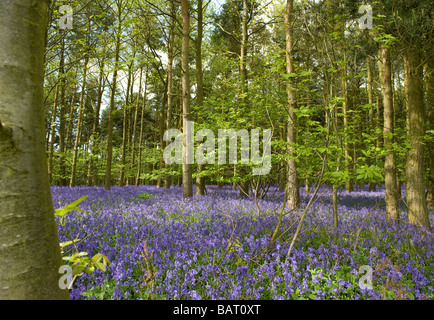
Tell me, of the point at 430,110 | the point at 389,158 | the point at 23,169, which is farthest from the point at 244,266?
the point at 430,110

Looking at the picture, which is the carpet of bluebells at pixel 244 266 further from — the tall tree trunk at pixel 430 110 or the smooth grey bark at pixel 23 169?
the tall tree trunk at pixel 430 110

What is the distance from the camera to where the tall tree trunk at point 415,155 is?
18.8 ft

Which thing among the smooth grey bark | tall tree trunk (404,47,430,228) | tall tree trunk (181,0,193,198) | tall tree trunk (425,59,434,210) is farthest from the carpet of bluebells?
tall tree trunk (425,59,434,210)

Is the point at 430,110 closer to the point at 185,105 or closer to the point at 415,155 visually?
the point at 415,155

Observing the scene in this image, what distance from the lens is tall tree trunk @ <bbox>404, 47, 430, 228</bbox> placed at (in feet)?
18.8

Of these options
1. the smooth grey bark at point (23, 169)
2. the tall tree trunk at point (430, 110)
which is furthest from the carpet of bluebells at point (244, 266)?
the tall tree trunk at point (430, 110)

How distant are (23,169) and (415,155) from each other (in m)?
7.16

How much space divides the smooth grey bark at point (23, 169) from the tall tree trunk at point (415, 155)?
6.87 metres

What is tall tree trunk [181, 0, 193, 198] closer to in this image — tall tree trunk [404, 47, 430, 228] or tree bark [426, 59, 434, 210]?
tall tree trunk [404, 47, 430, 228]

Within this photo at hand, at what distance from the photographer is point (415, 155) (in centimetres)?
577

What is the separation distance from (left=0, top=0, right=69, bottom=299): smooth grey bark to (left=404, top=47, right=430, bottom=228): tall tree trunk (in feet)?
22.5
